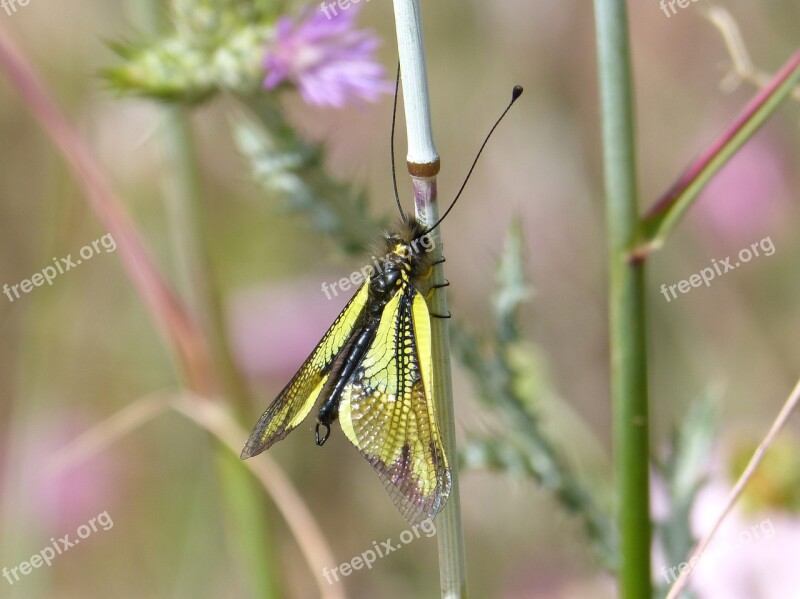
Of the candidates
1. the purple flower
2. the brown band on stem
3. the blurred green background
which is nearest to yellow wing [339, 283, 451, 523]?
the brown band on stem

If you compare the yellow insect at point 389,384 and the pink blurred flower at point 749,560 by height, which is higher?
the yellow insect at point 389,384

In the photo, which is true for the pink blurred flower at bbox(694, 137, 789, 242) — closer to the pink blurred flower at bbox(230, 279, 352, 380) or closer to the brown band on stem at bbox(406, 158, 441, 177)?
the pink blurred flower at bbox(230, 279, 352, 380)

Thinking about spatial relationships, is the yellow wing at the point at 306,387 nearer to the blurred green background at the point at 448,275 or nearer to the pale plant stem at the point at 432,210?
the pale plant stem at the point at 432,210

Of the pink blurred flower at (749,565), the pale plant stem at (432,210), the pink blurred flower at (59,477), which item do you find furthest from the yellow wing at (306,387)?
the pink blurred flower at (59,477)

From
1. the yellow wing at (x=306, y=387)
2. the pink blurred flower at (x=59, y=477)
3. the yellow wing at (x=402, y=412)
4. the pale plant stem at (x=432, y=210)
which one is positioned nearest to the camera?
the pale plant stem at (x=432, y=210)

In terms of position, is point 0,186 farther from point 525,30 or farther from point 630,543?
point 630,543

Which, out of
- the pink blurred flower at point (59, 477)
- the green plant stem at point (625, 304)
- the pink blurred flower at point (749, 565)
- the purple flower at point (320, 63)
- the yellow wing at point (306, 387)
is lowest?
the pink blurred flower at point (749, 565)
